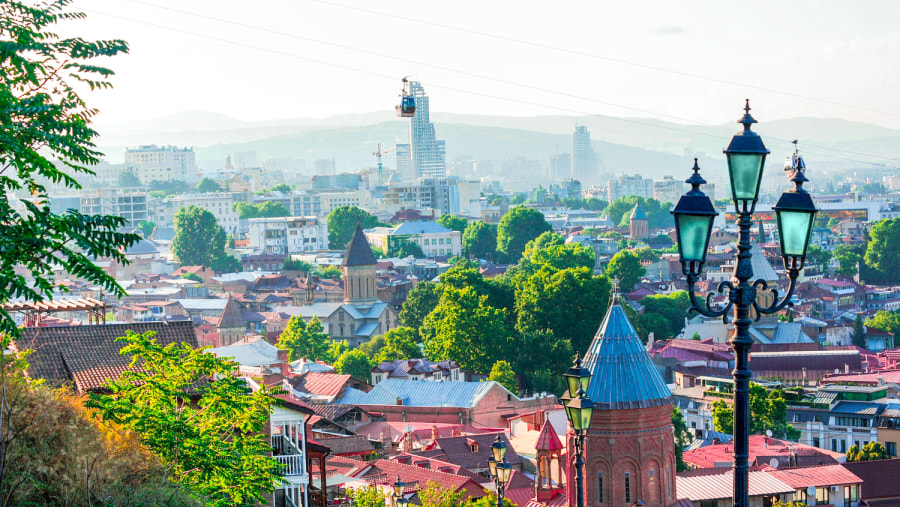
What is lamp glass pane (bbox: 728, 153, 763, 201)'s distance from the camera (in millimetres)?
7645

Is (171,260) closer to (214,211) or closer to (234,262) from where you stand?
(234,262)

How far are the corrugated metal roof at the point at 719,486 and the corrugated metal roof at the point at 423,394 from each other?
13470 millimetres

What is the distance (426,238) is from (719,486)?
295 feet

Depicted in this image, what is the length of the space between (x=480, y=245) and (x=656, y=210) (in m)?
77.3

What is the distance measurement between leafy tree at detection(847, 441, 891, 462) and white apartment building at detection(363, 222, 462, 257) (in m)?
79.1

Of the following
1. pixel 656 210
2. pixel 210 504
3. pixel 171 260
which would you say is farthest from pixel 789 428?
pixel 656 210

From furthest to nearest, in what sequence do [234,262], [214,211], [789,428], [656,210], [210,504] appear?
[656,210]
[214,211]
[234,262]
[789,428]
[210,504]

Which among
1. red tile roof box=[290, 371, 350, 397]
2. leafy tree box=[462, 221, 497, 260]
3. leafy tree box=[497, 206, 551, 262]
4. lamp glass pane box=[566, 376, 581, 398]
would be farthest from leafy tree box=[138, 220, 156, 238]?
lamp glass pane box=[566, 376, 581, 398]

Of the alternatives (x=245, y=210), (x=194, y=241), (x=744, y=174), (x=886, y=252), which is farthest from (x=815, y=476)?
(x=245, y=210)

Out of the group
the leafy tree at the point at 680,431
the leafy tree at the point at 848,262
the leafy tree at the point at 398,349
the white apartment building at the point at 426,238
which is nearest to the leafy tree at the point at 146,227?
the white apartment building at the point at 426,238

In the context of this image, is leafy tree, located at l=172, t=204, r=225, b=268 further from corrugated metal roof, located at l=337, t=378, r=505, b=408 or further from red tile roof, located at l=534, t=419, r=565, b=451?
red tile roof, located at l=534, t=419, r=565, b=451

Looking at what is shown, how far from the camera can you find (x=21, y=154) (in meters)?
9.88

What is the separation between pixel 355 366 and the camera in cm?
5222

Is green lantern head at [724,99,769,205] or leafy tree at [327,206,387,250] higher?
green lantern head at [724,99,769,205]
